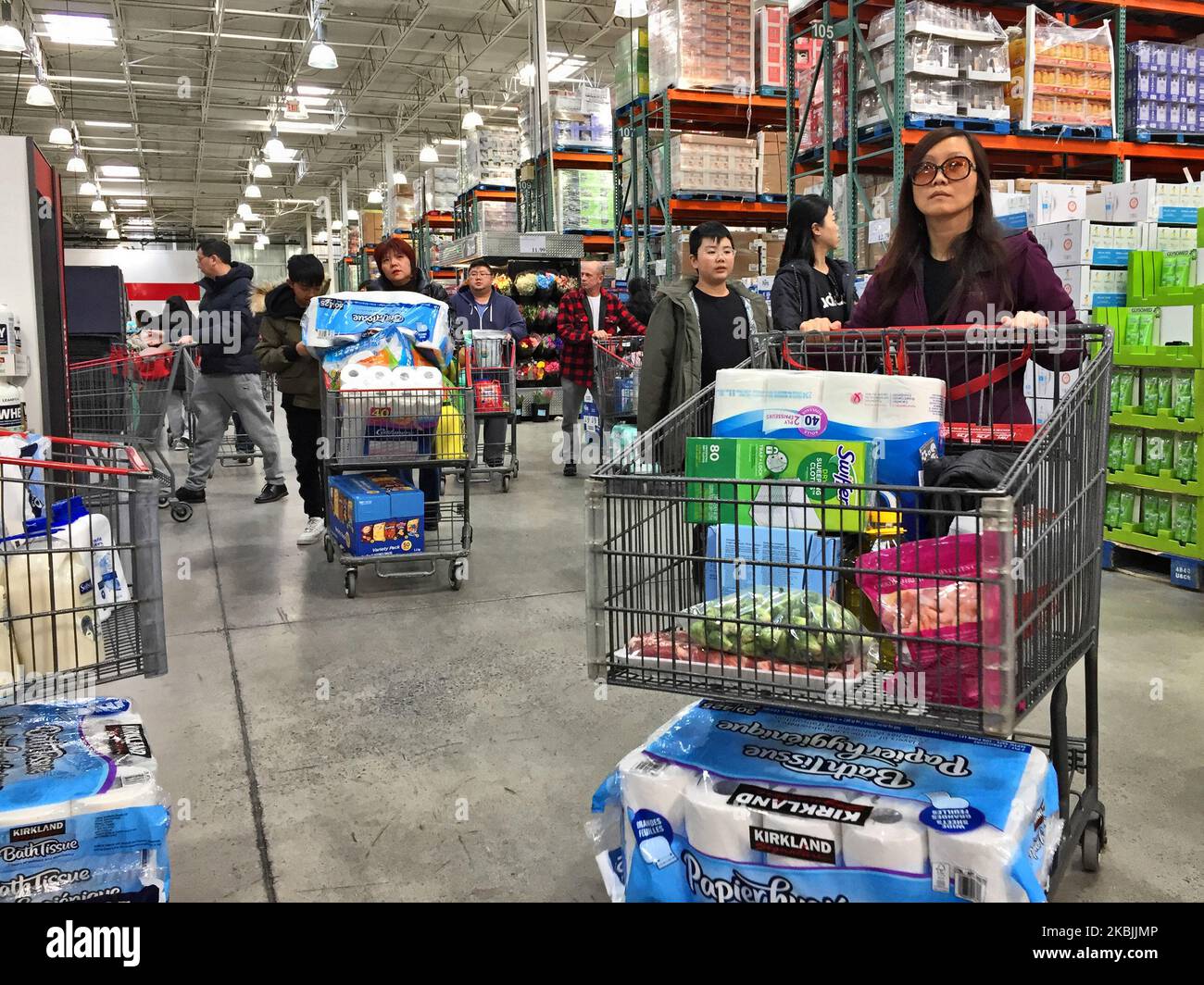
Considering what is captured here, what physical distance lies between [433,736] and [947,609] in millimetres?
1951

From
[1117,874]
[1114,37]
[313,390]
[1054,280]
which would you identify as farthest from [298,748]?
[1114,37]

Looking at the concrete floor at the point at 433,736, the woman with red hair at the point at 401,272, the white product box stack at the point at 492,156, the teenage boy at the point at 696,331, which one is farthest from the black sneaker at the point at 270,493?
the white product box stack at the point at 492,156

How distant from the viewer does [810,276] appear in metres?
4.36

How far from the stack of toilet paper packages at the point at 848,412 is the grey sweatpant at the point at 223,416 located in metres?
5.64

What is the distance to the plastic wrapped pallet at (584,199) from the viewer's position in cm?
1219

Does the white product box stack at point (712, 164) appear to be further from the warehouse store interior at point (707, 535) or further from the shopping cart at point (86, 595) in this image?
the shopping cart at point (86, 595)

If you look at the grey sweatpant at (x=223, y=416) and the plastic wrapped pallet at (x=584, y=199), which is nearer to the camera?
the grey sweatpant at (x=223, y=416)

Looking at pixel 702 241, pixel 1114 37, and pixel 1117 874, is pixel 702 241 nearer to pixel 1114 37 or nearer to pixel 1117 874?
pixel 1117 874

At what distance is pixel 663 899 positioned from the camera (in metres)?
1.87

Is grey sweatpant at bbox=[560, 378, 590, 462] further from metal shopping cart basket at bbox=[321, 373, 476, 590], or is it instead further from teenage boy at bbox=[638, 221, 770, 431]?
teenage boy at bbox=[638, 221, 770, 431]

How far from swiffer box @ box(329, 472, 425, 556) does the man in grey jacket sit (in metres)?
2.41

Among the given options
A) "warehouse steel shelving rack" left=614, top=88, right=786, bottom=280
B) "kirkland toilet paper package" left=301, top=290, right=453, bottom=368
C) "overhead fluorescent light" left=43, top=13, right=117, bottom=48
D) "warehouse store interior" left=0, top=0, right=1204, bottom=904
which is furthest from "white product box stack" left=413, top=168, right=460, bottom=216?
"kirkland toilet paper package" left=301, top=290, right=453, bottom=368

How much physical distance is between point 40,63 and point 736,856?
1826 centimetres

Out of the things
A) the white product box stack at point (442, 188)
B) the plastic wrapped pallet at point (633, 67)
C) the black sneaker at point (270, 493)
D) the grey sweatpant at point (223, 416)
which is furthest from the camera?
the white product box stack at point (442, 188)
